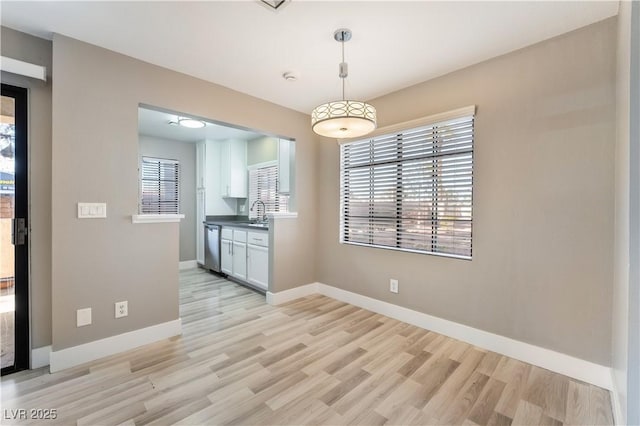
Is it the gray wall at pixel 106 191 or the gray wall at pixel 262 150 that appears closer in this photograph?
the gray wall at pixel 106 191

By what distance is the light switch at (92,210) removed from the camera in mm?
2221

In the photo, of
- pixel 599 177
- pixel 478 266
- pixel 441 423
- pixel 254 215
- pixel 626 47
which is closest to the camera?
pixel 626 47

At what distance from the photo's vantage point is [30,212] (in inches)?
84.9

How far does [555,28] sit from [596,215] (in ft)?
4.50

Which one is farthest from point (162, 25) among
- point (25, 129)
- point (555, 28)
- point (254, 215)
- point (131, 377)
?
point (254, 215)

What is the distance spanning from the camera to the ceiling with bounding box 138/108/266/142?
420 cm

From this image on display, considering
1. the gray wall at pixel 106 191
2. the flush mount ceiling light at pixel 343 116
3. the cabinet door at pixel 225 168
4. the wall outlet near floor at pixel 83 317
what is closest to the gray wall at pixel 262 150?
the cabinet door at pixel 225 168

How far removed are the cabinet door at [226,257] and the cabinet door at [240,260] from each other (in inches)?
5.0

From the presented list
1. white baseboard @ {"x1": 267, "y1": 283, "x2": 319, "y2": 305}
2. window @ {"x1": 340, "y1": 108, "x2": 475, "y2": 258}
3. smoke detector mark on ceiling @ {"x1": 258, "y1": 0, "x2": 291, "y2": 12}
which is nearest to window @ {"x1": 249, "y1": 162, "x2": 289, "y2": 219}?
white baseboard @ {"x1": 267, "y1": 283, "x2": 319, "y2": 305}

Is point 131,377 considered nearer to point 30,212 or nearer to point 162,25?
point 30,212

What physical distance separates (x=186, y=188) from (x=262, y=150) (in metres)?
1.79

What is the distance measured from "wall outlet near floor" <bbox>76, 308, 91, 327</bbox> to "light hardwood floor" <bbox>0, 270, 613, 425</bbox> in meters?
0.32

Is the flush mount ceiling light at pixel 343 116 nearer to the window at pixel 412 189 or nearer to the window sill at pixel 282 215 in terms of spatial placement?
the window at pixel 412 189

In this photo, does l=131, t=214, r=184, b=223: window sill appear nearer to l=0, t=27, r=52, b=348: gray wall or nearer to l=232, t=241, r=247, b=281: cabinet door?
l=0, t=27, r=52, b=348: gray wall
